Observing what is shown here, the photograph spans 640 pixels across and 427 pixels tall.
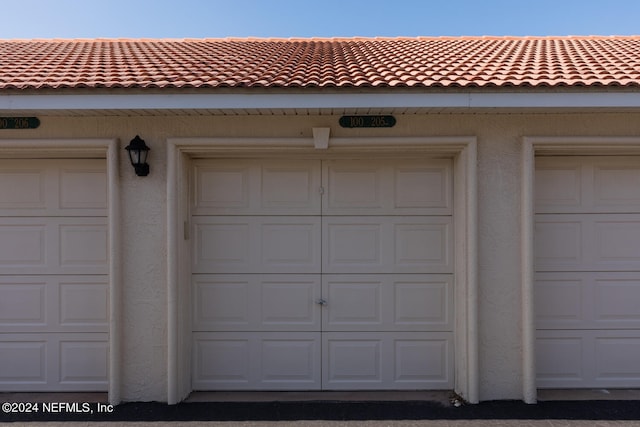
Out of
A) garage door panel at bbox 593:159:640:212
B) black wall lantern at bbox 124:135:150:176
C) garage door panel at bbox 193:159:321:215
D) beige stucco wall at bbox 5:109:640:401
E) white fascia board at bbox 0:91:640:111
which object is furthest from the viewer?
garage door panel at bbox 193:159:321:215

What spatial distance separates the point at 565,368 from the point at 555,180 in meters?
2.01

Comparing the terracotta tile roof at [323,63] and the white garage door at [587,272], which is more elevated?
the terracotta tile roof at [323,63]

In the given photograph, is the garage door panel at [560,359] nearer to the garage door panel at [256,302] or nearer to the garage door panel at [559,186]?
the garage door panel at [559,186]

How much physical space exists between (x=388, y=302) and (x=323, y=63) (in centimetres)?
282

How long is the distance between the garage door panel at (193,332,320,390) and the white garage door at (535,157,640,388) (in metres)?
2.49

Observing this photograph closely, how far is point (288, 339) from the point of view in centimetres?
450

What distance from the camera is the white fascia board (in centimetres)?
375

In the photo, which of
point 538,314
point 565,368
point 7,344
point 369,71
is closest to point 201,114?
point 369,71

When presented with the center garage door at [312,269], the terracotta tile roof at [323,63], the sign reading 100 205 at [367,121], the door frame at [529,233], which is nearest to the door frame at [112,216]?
the terracotta tile roof at [323,63]

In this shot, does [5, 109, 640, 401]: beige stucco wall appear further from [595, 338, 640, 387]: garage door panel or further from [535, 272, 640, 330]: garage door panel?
[595, 338, 640, 387]: garage door panel

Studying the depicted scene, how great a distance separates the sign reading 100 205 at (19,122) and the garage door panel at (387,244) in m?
3.12

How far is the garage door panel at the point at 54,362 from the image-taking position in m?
4.44

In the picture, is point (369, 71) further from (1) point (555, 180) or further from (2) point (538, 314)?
(2) point (538, 314)

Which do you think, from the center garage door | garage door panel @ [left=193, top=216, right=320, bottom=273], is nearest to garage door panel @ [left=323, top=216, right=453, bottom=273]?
the center garage door
